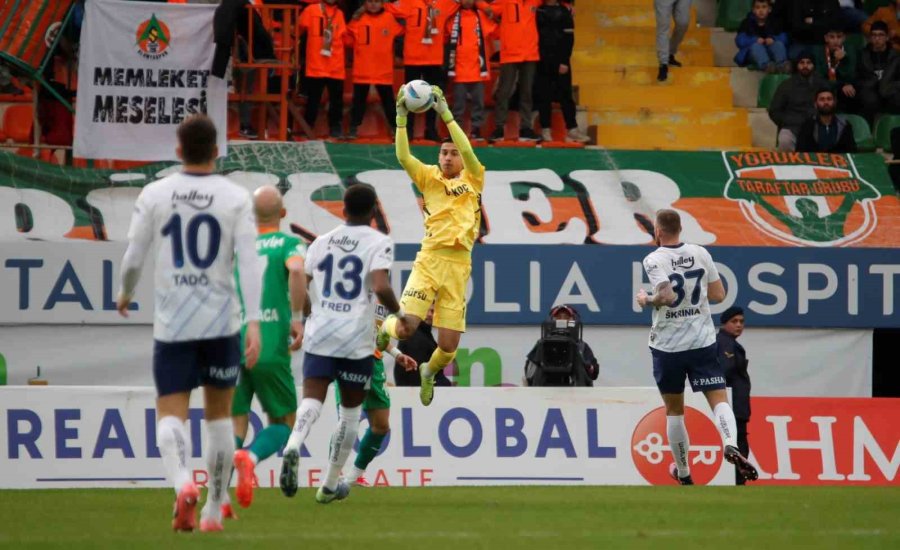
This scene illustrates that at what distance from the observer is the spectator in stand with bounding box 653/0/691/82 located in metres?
22.4

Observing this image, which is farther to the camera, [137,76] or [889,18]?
[889,18]

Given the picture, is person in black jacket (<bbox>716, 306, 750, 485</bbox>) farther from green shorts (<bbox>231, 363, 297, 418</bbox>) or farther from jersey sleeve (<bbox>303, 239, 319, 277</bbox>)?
green shorts (<bbox>231, 363, 297, 418</bbox>)

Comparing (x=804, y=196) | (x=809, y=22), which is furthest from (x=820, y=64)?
(x=804, y=196)

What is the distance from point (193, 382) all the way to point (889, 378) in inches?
586

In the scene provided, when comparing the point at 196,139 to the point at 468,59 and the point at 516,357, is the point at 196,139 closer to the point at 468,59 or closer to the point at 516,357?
the point at 516,357

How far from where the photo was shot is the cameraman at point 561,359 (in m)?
16.7

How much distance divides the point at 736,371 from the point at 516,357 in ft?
10.9

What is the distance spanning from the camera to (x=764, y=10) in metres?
22.7

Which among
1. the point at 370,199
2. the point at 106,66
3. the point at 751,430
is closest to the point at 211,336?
the point at 370,199

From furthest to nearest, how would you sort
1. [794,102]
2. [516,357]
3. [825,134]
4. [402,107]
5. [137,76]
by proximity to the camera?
[794,102] < [825,134] < [137,76] < [516,357] < [402,107]

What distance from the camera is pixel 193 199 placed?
775 centimetres

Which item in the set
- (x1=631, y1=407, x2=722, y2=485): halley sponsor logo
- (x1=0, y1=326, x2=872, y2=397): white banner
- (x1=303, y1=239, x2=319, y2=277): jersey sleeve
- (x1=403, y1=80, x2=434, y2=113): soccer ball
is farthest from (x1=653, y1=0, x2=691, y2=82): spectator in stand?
(x1=303, y1=239, x2=319, y2=277): jersey sleeve

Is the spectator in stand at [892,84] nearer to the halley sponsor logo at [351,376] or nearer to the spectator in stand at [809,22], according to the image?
the spectator in stand at [809,22]

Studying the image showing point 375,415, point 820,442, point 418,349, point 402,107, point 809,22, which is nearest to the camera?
point 375,415
